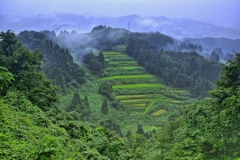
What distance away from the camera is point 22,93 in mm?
13336

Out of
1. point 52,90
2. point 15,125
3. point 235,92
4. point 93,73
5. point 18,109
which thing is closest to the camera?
point 15,125

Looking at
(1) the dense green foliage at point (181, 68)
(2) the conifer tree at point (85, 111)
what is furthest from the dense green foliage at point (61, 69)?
(1) the dense green foliage at point (181, 68)

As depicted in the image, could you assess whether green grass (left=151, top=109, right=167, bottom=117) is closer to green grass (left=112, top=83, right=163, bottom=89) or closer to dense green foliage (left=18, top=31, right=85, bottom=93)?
green grass (left=112, top=83, right=163, bottom=89)

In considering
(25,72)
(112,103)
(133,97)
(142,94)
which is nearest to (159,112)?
(133,97)

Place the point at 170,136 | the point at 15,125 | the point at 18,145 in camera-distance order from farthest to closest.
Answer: the point at 170,136 < the point at 15,125 < the point at 18,145

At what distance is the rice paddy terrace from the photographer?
45444 mm

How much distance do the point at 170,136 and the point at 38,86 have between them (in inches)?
392

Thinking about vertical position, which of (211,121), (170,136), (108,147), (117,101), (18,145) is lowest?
(117,101)

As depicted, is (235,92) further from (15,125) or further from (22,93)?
(22,93)

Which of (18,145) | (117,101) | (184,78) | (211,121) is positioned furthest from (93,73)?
(18,145)

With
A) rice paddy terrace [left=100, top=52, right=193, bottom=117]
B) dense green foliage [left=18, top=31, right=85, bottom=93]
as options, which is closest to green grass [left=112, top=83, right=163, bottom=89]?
rice paddy terrace [left=100, top=52, right=193, bottom=117]

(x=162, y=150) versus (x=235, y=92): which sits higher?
(x=235, y=92)

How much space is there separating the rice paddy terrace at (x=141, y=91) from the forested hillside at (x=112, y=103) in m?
0.21

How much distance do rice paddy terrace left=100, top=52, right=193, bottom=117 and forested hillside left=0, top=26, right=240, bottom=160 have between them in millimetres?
210
